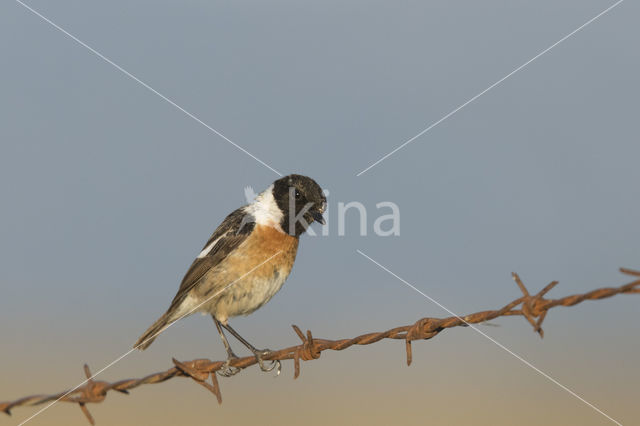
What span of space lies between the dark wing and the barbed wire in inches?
71.4

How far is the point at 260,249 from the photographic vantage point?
6535mm

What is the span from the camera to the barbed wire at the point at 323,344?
10.3 feet

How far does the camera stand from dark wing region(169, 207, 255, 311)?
6555 mm

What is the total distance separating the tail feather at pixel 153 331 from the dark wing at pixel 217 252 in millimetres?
121

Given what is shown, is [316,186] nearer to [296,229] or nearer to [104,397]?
[296,229]

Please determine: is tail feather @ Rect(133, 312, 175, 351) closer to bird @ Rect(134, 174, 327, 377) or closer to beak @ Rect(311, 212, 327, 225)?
bird @ Rect(134, 174, 327, 377)

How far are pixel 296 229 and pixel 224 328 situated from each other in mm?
1287

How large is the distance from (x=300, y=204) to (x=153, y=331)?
1.95 metres

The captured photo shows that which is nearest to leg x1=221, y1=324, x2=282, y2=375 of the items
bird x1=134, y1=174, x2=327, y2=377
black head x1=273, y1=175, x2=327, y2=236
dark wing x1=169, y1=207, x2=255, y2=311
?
bird x1=134, y1=174, x2=327, y2=377

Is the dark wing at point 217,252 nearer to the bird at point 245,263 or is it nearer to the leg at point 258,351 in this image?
the bird at point 245,263

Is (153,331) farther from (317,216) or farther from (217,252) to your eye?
(317,216)

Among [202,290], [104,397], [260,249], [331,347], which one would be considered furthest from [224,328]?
[331,347]

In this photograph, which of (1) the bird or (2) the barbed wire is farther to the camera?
(1) the bird

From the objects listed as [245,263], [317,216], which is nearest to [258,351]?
[245,263]
